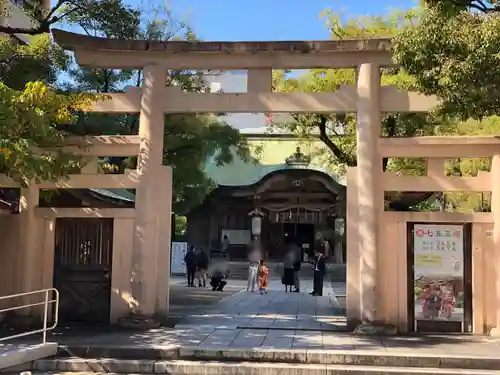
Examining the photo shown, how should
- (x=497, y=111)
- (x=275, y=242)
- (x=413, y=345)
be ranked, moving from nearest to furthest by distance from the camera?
(x=497, y=111)
(x=413, y=345)
(x=275, y=242)

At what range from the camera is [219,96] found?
1150 cm

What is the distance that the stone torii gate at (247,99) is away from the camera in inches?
427

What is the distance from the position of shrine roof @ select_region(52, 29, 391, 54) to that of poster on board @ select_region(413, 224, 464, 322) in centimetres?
368

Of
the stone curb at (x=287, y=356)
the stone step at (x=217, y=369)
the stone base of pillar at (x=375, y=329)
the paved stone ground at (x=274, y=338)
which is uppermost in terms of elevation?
the stone base of pillar at (x=375, y=329)

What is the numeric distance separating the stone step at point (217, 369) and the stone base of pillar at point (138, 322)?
7.23ft

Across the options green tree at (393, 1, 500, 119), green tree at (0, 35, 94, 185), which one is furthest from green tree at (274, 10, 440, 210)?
green tree at (0, 35, 94, 185)

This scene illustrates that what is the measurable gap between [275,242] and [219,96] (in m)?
22.8

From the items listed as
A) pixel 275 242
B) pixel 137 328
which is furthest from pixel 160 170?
pixel 275 242

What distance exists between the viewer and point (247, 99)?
11.4 m

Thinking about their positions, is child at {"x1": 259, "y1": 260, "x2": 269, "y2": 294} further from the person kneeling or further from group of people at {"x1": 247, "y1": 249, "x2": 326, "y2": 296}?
the person kneeling

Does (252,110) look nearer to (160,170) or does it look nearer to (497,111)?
(160,170)

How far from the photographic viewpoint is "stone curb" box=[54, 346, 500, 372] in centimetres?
855

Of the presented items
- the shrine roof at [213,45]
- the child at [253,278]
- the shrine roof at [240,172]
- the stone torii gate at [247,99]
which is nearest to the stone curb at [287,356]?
the stone torii gate at [247,99]

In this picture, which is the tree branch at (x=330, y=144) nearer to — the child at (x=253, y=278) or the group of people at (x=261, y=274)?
the group of people at (x=261, y=274)
